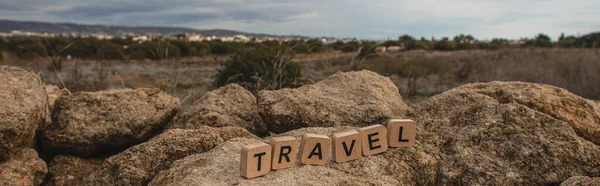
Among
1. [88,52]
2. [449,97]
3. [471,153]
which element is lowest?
[88,52]

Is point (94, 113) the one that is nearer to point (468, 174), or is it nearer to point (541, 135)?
point (468, 174)

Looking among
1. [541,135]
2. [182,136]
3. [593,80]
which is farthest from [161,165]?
[593,80]

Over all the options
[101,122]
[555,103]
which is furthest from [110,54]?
[555,103]

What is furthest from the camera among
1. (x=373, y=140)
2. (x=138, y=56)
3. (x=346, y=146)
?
(x=138, y=56)

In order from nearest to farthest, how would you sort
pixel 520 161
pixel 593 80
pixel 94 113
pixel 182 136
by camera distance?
pixel 520 161 < pixel 182 136 < pixel 94 113 < pixel 593 80

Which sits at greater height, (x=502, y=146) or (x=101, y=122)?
(x=502, y=146)

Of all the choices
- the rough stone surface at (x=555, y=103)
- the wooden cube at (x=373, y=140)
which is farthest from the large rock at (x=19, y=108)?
the rough stone surface at (x=555, y=103)

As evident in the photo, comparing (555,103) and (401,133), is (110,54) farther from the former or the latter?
(401,133)

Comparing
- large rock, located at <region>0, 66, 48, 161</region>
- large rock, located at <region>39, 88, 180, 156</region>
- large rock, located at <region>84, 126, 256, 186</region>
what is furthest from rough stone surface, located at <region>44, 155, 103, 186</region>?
large rock, located at <region>84, 126, 256, 186</region>
